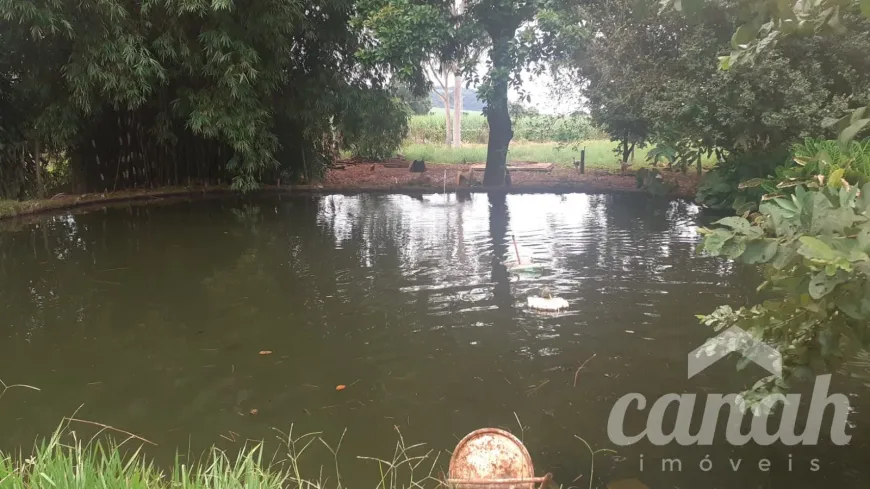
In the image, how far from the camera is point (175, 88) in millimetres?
10266

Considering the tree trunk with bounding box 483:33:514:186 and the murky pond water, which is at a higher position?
the tree trunk with bounding box 483:33:514:186

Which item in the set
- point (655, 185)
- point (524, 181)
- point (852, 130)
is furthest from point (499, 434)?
point (524, 181)

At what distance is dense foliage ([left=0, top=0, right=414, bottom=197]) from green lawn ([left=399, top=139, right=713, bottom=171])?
369 cm

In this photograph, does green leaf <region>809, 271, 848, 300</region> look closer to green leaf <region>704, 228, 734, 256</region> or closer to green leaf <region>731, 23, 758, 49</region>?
green leaf <region>704, 228, 734, 256</region>

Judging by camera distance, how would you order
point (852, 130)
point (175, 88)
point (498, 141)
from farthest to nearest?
point (498, 141) < point (175, 88) < point (852, 130)

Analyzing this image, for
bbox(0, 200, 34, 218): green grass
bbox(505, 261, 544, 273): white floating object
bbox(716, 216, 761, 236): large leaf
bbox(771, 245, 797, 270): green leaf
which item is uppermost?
bbox(716, 216, 761, 236): large leaf

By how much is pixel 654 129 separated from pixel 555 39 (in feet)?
7.05

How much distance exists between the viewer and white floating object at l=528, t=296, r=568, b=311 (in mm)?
4637

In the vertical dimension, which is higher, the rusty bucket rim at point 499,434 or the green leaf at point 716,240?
the green leaf at point 716,240

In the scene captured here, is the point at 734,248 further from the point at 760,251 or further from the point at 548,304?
the point at 548,304

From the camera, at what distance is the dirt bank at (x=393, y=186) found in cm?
1037

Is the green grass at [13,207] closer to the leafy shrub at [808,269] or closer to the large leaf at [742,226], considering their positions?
the leafy shrub at [808,269]

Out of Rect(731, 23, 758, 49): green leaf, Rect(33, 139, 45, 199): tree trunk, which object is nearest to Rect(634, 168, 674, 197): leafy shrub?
Rect(731, 23, 758, 49): green leaf

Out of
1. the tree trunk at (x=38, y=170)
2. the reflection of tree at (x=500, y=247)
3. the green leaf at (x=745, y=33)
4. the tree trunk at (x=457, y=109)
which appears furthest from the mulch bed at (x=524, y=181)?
the green leaf at (x=745, y=33)
